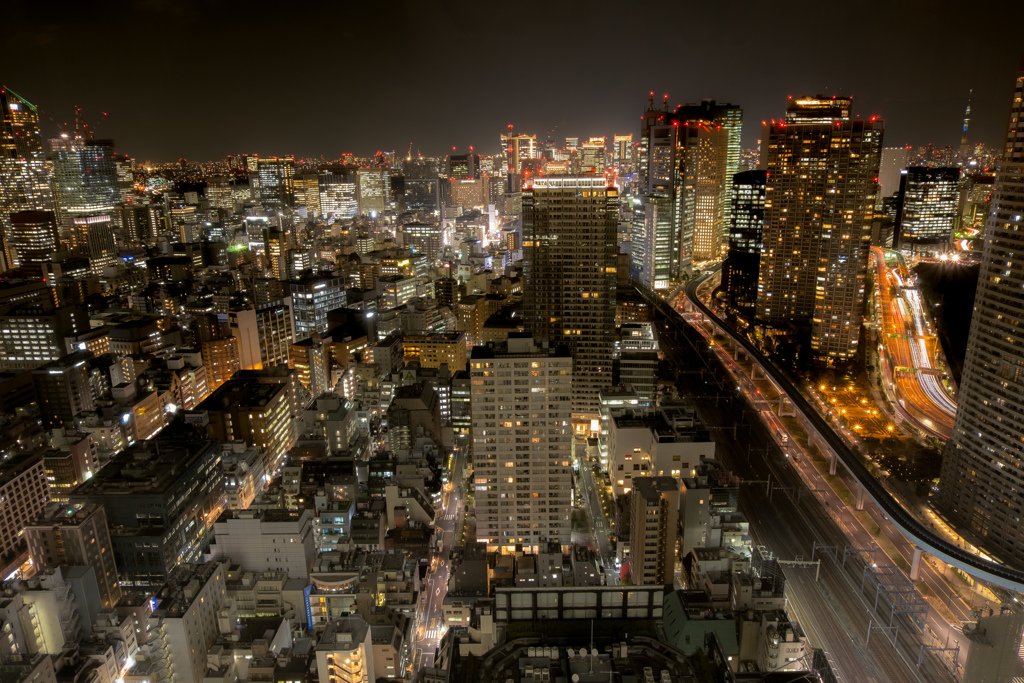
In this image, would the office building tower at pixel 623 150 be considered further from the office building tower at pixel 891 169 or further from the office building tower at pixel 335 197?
the office building tower at pixel 335 197

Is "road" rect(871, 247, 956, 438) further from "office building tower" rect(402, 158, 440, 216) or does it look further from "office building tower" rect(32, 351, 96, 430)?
"office building tower" rect(402, 158, 440, 216)

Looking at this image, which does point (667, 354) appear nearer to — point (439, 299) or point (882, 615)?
point (439, 299)

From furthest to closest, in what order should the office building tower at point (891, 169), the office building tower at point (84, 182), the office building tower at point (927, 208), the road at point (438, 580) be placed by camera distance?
the office building tower at point (84, 182), the office building tower at point (891, 169), the office building tower at point (927, 208), the road at point (438, 580)

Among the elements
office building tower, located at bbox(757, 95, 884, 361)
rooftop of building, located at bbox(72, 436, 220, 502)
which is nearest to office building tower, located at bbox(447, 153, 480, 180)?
office building tower, located at bbox(757, 95, 884, 361)

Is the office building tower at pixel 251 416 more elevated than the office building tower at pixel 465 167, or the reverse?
the office building tower at pixel 465 167

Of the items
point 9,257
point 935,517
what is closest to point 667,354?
point 935,517

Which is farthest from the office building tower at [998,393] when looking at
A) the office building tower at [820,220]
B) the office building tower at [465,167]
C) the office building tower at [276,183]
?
the office building tower at [276,183]

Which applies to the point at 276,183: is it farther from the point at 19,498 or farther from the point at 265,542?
the point at 265,542
